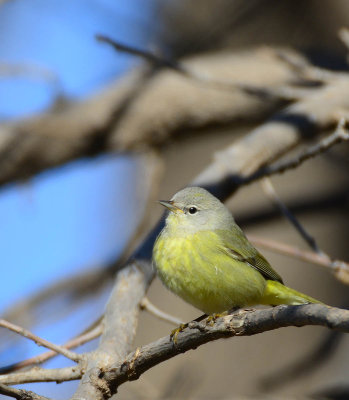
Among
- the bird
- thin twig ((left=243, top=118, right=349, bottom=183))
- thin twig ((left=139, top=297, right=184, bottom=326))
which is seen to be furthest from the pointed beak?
thin twig ((left=139, top=297, right=184, bottom=326))

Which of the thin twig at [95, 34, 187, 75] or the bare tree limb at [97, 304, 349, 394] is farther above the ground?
the thin twig at [95, 34, 187, 75]

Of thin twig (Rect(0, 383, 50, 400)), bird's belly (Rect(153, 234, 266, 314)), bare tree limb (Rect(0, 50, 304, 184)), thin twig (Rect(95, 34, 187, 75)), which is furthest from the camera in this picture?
bare tree limb (Rect(0, 50, 304, 184))

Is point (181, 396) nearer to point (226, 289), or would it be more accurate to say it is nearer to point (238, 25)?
point (226, 289)

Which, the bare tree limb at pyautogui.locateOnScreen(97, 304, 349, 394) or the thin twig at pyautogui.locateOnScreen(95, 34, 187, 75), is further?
the thin twig at pyautogui.locateOnScreen(95, 34, 187, 75)

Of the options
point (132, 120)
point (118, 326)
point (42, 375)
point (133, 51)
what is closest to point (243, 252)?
point (118, 326)

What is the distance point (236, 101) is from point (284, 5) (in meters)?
1.49

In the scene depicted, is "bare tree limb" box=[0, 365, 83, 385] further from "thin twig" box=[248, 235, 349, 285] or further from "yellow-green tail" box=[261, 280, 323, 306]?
"thin twig" box=[248, 235, 349, 285]

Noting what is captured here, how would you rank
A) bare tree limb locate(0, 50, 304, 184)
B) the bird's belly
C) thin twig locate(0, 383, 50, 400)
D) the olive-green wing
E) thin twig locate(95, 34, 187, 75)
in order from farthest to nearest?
bare tree limb locate(0, 50, 304, 184) → thin twig locate(95, 34, 187, 75) → the olive-green wing → the bird's belly → thin twig locate(0, 383, 50, 400)

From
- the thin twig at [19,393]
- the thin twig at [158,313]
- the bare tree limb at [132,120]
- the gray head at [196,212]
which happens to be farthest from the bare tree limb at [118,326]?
the bare tree limb at [132,120]

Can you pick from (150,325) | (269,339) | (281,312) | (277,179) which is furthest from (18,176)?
(281,312)

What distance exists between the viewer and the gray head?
13.7 ft

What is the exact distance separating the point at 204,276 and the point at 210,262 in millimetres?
153

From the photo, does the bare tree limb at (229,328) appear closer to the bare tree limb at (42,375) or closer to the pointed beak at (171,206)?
the bare tree limb at (42,375)

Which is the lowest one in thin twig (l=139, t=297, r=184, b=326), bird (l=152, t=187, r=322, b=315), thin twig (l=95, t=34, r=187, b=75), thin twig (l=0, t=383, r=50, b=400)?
thin twig (l=0, t=383, r=50, b=400)
